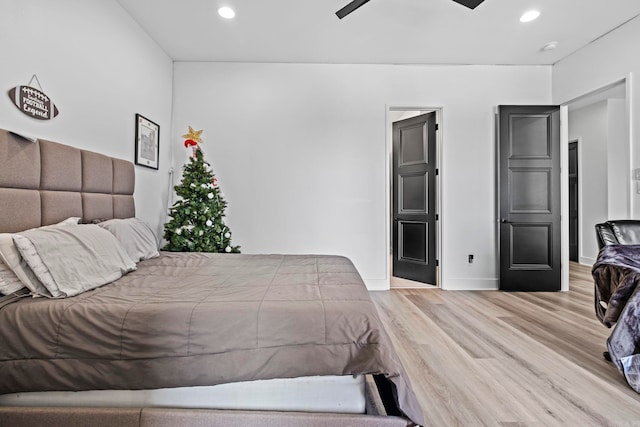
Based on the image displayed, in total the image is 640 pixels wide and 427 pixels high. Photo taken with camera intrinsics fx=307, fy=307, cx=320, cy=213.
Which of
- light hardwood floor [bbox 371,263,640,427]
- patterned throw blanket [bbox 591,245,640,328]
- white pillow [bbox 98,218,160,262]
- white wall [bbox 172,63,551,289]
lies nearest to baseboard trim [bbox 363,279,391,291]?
white wall [bbox 172,63,551,289]

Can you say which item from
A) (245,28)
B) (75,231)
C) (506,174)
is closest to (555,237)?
(506,174)

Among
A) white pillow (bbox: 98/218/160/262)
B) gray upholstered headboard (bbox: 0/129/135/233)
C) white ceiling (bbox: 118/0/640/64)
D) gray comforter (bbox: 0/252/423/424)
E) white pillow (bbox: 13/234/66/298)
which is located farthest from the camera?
white ceiling (bbox: 118/0/640/64)

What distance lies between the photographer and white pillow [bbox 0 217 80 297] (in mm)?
1384

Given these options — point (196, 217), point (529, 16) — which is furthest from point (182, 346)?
point (529, 16)

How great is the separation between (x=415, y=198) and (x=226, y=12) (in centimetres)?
324

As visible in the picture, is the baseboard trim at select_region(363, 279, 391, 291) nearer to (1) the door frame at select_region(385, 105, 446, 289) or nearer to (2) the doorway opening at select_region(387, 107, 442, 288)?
(1) the door frame at select_region(385, 105, 446, 289)

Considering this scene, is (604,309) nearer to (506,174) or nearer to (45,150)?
(506,174)

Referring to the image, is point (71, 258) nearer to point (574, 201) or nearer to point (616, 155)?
point (616, 155)

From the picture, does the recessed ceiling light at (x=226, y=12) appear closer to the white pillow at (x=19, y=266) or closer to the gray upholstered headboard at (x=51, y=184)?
the gray upholstered headboard at (x=51, y=184)

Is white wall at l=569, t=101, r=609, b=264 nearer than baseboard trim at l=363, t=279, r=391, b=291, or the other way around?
baseboard trim at l=363, t=279, r=391, b=291

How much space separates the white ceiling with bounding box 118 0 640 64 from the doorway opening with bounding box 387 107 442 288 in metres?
0.84

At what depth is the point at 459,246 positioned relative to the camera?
406 centimetres

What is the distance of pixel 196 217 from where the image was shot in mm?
3227

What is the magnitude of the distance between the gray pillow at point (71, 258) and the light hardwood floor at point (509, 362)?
185 cm
